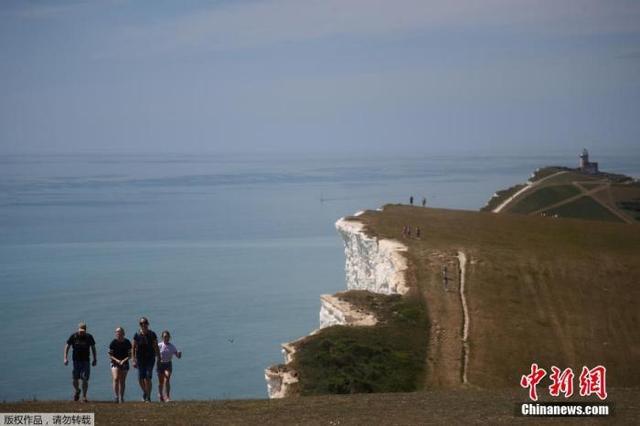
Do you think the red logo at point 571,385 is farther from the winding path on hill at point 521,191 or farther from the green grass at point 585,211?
the winding path on hill at point 521,191

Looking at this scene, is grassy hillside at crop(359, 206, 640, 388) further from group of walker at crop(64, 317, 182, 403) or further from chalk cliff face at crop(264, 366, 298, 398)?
group of walker at crop(64, 317, 182, 403)

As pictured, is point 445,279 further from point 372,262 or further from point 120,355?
point 120,355

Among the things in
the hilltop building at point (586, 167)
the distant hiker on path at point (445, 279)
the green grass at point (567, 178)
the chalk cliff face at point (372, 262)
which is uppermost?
the hilltop building at point (586, 167)

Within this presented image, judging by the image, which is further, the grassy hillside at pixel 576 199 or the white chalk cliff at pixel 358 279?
the grassy hillside at pixel 576 199

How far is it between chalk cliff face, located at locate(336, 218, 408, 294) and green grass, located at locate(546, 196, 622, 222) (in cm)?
4068

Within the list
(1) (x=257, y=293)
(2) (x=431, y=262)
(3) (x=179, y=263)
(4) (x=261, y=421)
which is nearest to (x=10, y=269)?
(3) (x=179, y=263)

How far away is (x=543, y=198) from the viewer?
101 m

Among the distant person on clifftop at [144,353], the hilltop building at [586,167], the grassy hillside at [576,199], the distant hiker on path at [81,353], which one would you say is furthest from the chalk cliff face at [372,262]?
the hilltop building at [586,167]

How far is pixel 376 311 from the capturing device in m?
39.0

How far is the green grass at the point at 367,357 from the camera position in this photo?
97.7 feet

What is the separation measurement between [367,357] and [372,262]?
20.6 m

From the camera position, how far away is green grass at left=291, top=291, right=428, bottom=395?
2978 centimetres

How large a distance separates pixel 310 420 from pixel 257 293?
2546 inches

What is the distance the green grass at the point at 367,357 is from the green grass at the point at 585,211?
5875cm
